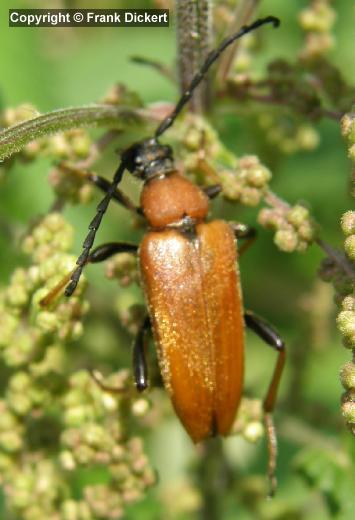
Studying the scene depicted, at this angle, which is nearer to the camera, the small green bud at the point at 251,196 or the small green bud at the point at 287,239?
the small green bud at the point at 287,239

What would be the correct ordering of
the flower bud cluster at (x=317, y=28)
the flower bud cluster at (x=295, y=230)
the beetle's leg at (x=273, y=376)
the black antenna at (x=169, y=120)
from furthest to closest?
1. the flower bud cluster at (x=317, y=28)
2. the beetle's leg at (x=273, y=376)
3. the black antenna at (x=169, y=120)
4. the flower bud cluster at (x=295, y=230)

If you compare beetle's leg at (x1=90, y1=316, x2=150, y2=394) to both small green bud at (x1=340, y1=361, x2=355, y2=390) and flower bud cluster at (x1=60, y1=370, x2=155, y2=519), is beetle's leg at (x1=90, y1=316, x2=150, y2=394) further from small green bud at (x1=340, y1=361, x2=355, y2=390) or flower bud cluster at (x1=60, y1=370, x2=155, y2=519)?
small green bud at (x1=340, y1=361, x2=355, y2=390)

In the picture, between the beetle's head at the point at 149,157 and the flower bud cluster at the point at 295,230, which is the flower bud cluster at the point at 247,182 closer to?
the flower bud cluster at the point at 295,230

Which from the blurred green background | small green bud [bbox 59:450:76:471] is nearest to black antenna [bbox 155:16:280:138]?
the blurred green background

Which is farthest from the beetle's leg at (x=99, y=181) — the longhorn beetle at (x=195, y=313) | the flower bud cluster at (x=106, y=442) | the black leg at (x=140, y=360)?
the flower bud cluster at (x=106, y=442)

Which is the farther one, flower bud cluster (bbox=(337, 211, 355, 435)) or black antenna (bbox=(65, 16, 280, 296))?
black antenna (bbox=(65, 16, 280, 296))

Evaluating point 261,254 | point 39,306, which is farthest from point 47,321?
point 261,254
